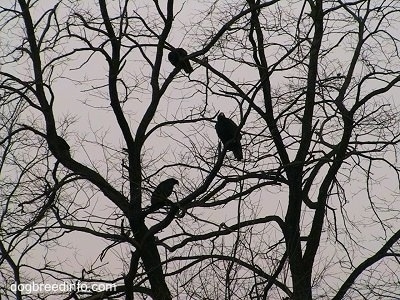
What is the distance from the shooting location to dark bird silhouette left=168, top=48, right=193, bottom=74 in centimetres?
934

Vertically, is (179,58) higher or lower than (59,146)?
lower

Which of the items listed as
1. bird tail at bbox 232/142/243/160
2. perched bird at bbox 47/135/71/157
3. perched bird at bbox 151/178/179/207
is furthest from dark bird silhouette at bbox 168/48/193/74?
perched bird at bbox 47/135/71/157

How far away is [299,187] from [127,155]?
2.63 meters

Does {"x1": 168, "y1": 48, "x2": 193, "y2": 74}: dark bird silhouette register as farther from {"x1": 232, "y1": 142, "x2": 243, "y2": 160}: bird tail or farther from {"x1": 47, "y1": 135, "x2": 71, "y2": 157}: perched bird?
{"x1": 47, "y1": 135, "x2": 71, "y2": 157}: perched bird

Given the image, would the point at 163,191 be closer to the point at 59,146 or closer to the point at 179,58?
the point at 179,58

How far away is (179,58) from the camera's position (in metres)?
9.11

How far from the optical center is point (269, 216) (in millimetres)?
10062

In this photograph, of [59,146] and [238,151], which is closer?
[238,151]

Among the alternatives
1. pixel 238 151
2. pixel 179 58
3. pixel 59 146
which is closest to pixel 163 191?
pixel 238 151

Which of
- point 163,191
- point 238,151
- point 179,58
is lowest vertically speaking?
point 163,191

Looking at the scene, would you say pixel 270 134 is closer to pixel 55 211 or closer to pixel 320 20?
pixel 320 20

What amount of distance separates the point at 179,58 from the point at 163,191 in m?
2.10

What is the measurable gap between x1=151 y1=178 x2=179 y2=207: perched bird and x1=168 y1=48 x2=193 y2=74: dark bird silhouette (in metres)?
1.66

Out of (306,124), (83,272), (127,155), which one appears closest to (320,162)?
(306,124)
